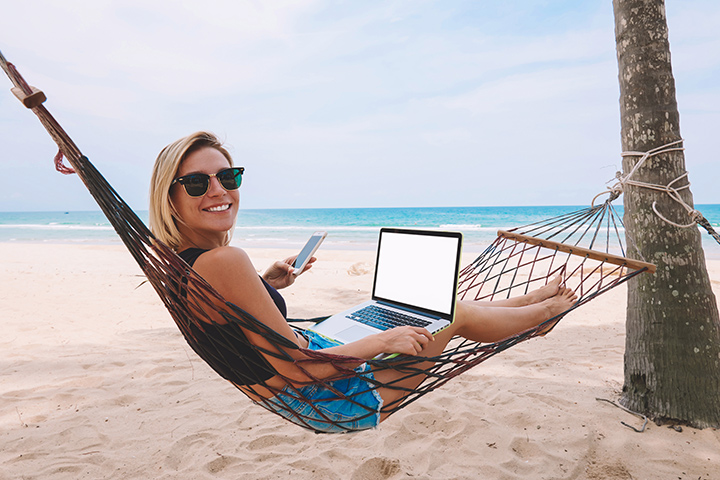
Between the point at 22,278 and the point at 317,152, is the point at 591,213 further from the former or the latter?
the point at 317,152

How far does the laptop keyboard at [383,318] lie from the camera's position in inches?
60.7

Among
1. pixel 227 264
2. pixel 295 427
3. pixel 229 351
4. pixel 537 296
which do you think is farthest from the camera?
pixel 295 427

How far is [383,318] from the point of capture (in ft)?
5.42

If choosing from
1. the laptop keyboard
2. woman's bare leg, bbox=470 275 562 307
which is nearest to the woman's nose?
the laptop keyboard

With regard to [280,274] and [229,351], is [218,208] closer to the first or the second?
[229,351]

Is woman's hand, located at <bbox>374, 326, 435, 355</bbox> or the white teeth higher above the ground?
the white teeth

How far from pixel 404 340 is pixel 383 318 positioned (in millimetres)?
488

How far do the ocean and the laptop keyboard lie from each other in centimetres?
1026

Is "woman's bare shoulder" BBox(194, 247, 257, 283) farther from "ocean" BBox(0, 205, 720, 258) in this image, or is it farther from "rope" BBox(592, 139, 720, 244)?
"ocean" BBox(0, 205, 720, 258)

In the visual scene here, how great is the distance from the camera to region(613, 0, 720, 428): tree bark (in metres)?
1.92

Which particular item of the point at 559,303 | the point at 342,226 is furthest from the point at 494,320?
the point at 342,226

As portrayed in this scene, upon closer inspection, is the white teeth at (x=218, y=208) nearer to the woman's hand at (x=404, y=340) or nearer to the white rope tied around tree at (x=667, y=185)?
the woman's hand at (x=404, y=340)

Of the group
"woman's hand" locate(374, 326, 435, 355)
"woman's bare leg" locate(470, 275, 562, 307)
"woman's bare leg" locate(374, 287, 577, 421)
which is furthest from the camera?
"woman's bare leg" locate(470, 275, 562, 307)

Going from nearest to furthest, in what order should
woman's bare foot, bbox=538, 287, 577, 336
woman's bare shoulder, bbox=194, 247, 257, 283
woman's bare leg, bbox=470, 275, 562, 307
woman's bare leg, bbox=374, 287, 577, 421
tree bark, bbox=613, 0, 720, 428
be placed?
woman's bare shoulder, bbox=194, 247, 257, 283 → woman's bare leg, bbox=374, 287, 577, 421 → woman's bare foot, bbox=538, 287, 577, 336 → woman's bare leg, bbox=470, 275, 562, 307 → tree bark, bbox=613, 0, 720, 428
